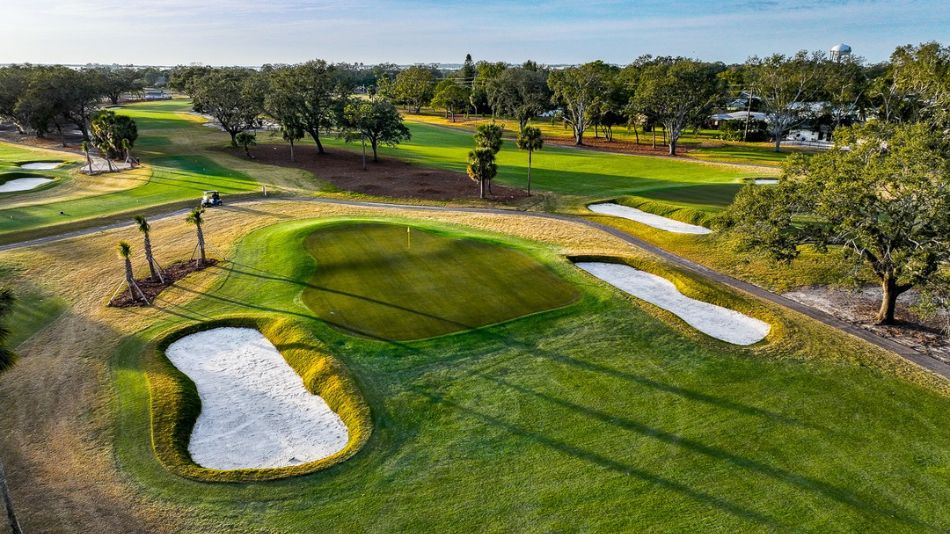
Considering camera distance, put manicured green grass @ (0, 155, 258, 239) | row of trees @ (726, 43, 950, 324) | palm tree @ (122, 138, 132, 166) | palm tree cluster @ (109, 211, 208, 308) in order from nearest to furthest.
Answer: row of trees @ (726, 43, 950, 324)
palm tree cluster @ (109, 211, 208, 308)
manicured green grass @ (0, 155, 258, 239)
palm tree @ (122, 138, 132, 166)

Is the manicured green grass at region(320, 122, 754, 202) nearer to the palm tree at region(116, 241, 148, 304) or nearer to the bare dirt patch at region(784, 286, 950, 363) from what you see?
the bare dirt patch at region(784, 286, 950, 363)

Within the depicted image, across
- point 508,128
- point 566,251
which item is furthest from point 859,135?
point 508,128

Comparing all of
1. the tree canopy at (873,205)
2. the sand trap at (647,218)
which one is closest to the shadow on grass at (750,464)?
the tree canopy at (873,205)

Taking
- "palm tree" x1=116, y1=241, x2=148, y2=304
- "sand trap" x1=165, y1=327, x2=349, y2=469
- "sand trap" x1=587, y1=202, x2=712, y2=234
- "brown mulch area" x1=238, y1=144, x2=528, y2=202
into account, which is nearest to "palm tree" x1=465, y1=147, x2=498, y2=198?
"brown mulch area" x1=238, y1=144, x2=528, y2=202

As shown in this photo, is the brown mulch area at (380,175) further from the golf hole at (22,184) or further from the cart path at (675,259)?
the golf hole at (22,184)

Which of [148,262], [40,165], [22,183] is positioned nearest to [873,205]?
[148,262]

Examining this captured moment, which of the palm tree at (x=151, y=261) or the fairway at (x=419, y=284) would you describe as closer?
the fairway at (x=419, y=284)
